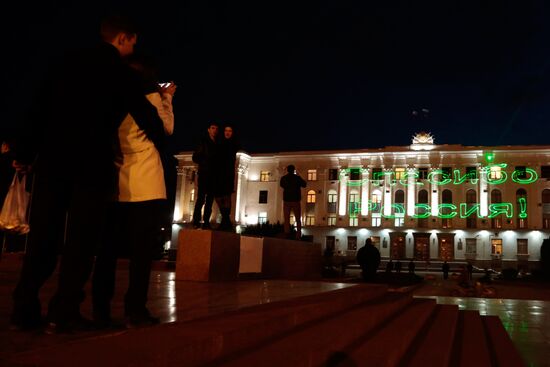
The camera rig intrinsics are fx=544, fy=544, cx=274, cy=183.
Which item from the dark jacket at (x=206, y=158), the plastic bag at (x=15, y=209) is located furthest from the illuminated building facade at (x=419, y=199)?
the plastic bag at (x=15, y=209)

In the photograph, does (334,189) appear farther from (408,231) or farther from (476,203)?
(476,203)

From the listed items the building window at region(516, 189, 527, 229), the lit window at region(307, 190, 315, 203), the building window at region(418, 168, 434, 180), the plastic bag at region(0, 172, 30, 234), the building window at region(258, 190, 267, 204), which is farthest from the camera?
the building window at region(258, 190, 267, 204)

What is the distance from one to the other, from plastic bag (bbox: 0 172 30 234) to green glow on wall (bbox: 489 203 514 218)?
57.6m

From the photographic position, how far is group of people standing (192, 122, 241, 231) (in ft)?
29.1

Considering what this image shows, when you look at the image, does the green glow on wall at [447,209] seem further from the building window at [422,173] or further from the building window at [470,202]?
the building window at [422,173]

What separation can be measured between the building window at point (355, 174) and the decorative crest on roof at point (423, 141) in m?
6.60

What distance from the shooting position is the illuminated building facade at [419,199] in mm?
56812

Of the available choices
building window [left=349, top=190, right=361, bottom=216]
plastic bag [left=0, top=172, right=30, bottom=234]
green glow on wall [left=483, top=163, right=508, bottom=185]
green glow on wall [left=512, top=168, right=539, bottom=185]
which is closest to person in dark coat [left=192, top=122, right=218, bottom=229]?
plastic bag [left=0, top=172, right=30, bottom=234]

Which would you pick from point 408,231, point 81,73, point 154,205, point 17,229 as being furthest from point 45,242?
point 408,231

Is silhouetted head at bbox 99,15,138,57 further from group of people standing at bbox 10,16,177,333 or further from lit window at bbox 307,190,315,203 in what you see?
lit window at bbox 307,190,315,203

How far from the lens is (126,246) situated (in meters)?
3.50

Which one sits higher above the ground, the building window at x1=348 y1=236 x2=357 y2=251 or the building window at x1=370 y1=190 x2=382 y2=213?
the building window at x1=370 y1=190 x2=382 y2=213

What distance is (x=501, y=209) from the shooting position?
188 ft

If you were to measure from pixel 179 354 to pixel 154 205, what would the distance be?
1301mm
